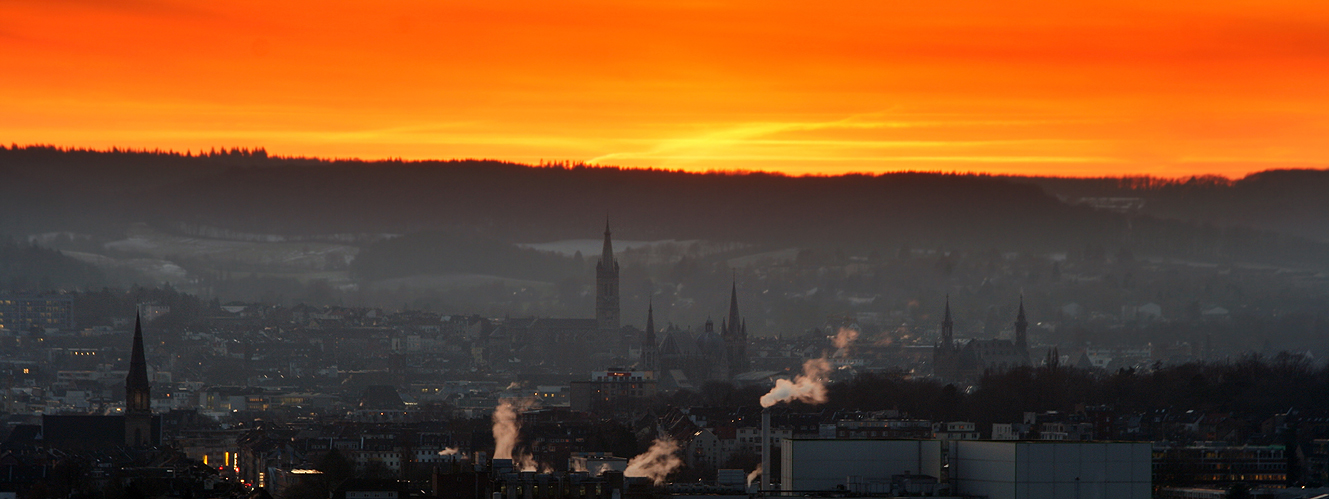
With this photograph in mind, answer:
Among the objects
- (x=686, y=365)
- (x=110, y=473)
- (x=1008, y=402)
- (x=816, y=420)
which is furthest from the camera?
(x=686, y=365)

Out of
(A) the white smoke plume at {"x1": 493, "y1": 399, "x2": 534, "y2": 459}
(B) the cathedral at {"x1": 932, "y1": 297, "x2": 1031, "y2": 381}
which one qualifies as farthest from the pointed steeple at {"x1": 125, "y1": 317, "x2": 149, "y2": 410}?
(B) the cathedral at {"x1": 932, "y1": 297, "x2": 1031, "y2": 381}

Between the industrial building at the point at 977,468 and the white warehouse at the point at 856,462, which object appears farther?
the white warehouse at the point at 856,462

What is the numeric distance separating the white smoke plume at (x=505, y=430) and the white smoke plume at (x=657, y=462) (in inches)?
220

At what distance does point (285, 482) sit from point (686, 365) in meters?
118

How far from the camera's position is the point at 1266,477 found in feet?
279

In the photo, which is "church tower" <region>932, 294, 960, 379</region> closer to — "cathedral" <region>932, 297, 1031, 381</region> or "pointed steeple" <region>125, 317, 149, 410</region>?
"cathedral" <region>932, 297, 1031, 381</region>

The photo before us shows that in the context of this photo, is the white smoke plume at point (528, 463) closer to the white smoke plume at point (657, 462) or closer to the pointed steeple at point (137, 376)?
the white smoke plume at point (657, 462)

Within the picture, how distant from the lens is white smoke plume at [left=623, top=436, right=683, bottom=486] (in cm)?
8344

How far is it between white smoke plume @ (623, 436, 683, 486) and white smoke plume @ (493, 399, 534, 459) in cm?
558

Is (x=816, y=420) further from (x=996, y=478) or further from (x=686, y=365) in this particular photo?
(x=686, y=365)

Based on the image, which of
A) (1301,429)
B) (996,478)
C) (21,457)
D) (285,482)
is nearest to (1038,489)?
(996,478)

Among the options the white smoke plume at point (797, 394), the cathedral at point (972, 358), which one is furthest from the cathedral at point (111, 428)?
the cathedral at point (972, 358)

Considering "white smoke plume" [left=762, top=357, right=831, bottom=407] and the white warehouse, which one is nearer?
the white warehouse

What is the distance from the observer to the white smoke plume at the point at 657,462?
8344 cm
